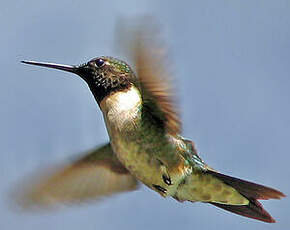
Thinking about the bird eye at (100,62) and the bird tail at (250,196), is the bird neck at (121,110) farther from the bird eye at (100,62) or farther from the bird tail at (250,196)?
the bird tail at (250,196)

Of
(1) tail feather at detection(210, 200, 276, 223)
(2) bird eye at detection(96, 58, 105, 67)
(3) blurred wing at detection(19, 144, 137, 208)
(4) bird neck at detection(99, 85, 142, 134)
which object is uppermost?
(2) bird eye at detection(96, 58, 105, 67)

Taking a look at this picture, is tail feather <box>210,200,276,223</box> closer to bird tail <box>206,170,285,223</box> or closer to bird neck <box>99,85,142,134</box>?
bird tail <box>206,170,285,223</box>

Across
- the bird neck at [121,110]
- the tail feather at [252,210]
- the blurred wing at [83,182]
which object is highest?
the bird neck at [121,110]

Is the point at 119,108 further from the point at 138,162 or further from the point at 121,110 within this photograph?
the point at 138,162

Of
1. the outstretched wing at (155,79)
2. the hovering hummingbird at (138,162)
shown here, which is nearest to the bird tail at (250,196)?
the hovering hummingbird at (138,162)

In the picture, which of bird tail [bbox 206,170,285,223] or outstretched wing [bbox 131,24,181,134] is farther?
bird tail [bbox 206,170,285,223]

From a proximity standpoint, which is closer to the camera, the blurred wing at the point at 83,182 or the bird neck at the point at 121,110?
the bird neck at the point at 121,110

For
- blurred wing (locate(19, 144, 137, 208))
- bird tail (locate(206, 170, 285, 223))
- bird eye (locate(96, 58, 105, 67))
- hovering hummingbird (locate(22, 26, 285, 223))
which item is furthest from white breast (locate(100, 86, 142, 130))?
bird tail (locate(206, 170, 285, 223))

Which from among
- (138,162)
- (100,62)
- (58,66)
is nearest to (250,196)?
(138,162)
